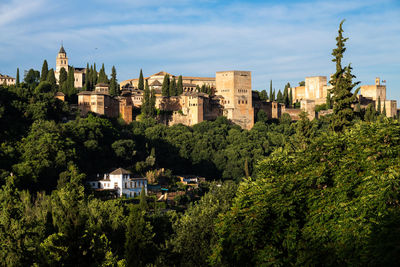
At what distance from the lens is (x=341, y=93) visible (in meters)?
24.3

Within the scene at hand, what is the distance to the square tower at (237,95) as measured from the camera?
8681cm

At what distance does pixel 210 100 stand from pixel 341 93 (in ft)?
206

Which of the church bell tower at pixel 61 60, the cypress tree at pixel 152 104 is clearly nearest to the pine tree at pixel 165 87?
the cypress tree at pixel 152 104

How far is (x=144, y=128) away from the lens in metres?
75.3

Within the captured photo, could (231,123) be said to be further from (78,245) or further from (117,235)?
(78,245)

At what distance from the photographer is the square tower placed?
86.8 meters

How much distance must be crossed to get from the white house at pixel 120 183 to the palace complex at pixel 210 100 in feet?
58.6

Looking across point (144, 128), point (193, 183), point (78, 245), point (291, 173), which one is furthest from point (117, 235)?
point (144, 128)

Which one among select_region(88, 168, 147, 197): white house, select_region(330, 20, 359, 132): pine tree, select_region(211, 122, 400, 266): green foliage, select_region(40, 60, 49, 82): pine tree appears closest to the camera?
select_region(211, 122, 400, 266): green foliage

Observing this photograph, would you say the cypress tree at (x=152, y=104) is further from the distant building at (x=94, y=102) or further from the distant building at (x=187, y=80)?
the distant building at (x=187, y=80)

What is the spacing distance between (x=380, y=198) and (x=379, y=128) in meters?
3.72

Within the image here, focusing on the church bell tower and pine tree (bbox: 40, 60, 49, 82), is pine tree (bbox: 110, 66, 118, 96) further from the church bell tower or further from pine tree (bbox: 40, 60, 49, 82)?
the church bell tower

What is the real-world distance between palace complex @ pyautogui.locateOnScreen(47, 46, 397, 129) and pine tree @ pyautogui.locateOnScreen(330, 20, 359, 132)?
49.8 meters

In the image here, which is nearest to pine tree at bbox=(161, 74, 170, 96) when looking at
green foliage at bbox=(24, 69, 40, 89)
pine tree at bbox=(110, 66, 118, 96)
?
pine tree at bbox=(110, 66, 118, 96)
